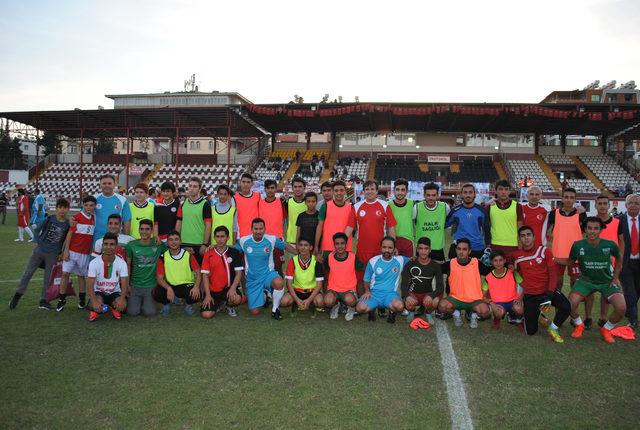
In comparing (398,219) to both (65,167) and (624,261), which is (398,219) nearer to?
(624,261)

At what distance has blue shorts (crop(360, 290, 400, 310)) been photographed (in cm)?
606

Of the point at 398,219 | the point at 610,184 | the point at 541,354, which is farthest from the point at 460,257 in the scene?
the point at 610,184

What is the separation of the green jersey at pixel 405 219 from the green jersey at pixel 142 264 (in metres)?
3.60

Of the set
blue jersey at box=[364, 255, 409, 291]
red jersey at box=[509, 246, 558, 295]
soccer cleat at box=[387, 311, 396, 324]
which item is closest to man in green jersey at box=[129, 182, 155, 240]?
blue jersey at box=[364, 255, 409, 291]

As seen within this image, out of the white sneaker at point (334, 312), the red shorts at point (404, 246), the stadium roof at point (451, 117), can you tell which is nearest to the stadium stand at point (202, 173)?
the stadium roof at point (451, 117)

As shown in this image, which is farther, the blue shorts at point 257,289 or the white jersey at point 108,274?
the blue shorts at point 257,289

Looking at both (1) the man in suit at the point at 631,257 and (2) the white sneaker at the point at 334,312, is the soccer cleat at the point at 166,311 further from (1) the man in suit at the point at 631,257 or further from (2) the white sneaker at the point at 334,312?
(1) the man in suit at the point at 631,257

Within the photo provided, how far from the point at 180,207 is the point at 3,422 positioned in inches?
158

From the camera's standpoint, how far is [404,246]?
6.63 metres

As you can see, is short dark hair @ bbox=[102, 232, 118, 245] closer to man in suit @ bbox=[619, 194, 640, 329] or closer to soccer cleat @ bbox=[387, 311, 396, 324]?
soccer cleat @ bbox=[387, 311, 396, 324]

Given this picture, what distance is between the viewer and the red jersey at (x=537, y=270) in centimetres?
568

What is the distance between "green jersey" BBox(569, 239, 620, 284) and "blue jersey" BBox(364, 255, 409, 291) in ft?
7.40

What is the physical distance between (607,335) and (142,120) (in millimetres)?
34963

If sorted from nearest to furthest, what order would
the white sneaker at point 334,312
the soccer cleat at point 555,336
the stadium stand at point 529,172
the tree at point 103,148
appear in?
the soccer cleat at point 555,336, the white sneaker at point 334,312, the stadium stand at point 529,172, the tree at point 103,148
